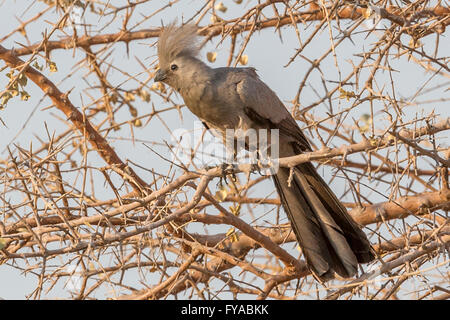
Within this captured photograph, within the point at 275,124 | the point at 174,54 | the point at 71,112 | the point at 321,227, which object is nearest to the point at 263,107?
the point at 275,124

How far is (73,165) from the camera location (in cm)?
505

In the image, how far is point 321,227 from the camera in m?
4.75

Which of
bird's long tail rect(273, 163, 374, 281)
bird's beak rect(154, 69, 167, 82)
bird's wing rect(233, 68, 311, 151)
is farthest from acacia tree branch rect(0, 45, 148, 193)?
bird's long tail rect(273, 163, 374, 281)

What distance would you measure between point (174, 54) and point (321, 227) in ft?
4.99

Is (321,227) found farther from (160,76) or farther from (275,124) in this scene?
(160,76)

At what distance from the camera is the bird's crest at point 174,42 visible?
4855 millimetres

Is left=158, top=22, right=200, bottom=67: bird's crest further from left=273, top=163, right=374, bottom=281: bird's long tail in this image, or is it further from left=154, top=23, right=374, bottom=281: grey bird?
left=273, top=163, right=374, bottom=281: bird's long tail

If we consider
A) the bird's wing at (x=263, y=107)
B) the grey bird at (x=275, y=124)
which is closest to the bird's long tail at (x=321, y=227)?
the grey bird at (x=275, y=124)

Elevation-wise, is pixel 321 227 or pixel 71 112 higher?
pixel 71 112

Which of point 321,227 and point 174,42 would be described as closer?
point 321,227

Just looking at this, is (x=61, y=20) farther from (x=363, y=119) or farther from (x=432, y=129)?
(x=432, y=129)

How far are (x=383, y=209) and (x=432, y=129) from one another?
4.57 ft

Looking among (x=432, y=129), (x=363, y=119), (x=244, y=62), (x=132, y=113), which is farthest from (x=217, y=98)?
(x=432, y=129)
